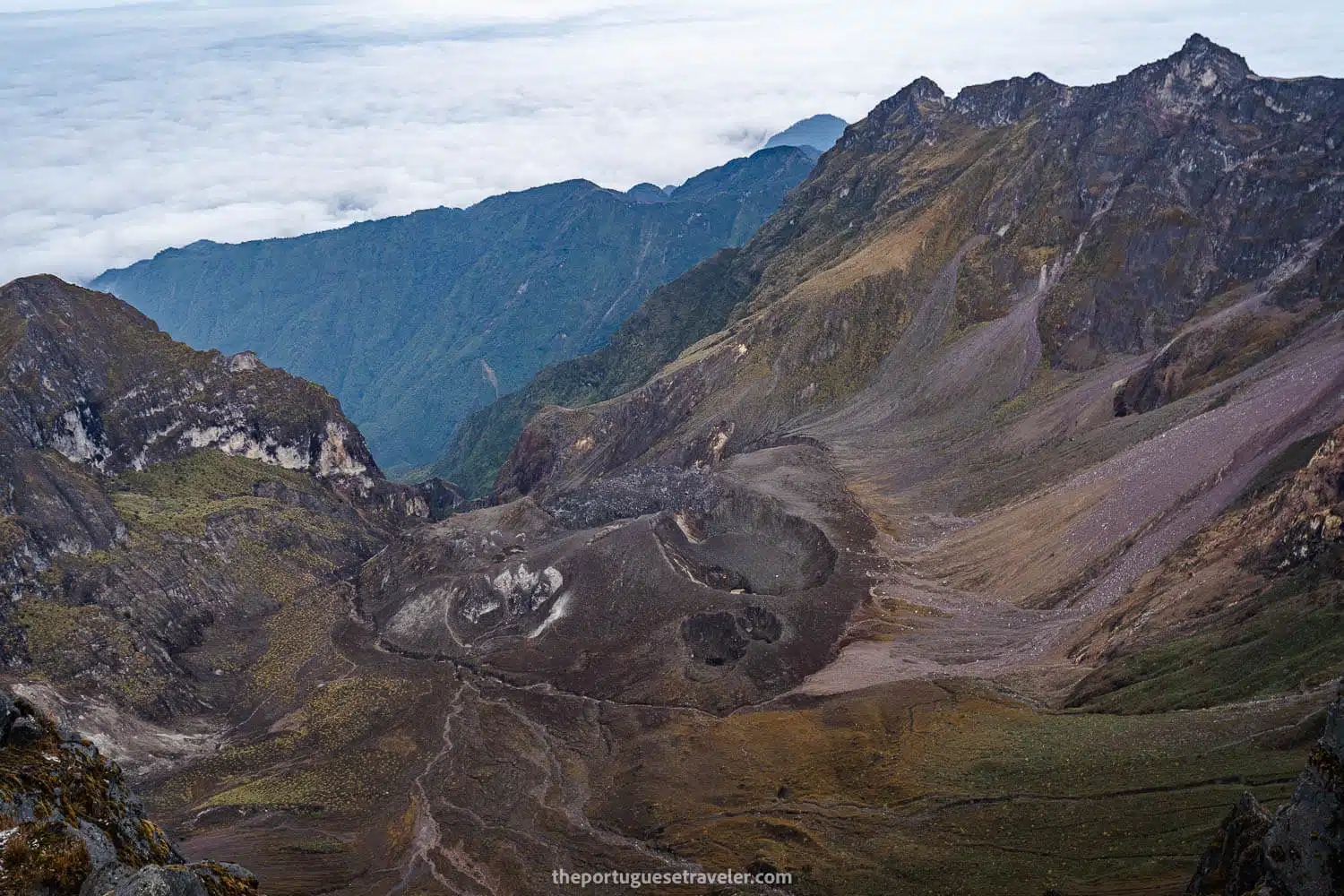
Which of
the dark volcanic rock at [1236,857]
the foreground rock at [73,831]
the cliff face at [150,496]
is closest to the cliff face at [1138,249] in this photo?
the cliff face at [150,496]

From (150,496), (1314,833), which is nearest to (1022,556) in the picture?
(1314,833)

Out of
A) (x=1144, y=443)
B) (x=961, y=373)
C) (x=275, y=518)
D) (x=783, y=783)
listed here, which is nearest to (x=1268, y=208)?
(x=961, y=373)

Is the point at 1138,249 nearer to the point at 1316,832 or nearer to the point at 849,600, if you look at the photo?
the point at 849,600

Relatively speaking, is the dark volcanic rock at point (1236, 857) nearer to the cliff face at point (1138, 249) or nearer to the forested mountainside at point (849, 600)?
the forested mountainside at point (849, 600)

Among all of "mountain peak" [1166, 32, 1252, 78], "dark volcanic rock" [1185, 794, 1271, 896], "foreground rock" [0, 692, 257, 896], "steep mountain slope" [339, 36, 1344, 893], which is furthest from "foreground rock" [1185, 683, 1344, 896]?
"mountain peak" [1166, 32, 1252, 78]

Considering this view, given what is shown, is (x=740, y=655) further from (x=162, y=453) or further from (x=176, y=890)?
(x=162, y=453)

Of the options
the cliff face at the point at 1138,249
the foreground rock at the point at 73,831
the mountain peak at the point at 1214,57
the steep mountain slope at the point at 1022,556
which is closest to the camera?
the foreground rock at the point at 73,831
